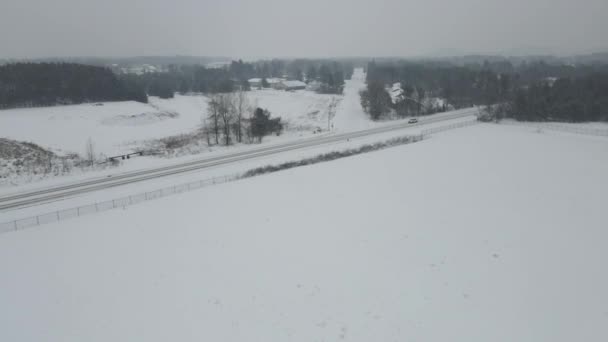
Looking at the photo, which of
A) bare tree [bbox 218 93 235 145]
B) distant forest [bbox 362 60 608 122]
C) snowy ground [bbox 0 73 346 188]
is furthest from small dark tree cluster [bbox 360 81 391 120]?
bare tree [bbox 218 93 235 145]

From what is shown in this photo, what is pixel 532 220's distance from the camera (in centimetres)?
1936

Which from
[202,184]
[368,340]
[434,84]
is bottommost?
[368,340]

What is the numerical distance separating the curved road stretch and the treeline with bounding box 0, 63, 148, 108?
4867cm

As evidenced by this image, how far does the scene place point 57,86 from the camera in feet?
209

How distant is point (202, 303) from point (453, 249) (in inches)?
483

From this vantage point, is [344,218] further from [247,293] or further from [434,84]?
[434,84]

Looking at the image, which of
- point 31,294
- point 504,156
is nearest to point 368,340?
point 31,294

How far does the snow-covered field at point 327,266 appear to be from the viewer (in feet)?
38.1

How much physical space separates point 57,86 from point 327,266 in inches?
2879

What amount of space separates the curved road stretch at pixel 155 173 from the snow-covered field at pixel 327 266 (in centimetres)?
627

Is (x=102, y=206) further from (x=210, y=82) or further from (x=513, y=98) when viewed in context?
(x=210, y=82)

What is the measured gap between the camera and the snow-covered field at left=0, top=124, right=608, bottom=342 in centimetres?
1161

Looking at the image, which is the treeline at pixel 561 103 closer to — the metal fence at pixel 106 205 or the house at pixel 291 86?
the metal fence at pixel 106 205

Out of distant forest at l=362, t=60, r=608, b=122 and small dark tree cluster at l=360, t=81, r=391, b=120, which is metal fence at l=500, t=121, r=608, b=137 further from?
small dark tree cluster at l=360, t=81, r=391, b=120
